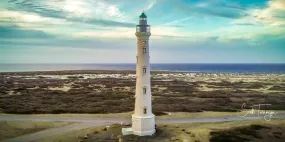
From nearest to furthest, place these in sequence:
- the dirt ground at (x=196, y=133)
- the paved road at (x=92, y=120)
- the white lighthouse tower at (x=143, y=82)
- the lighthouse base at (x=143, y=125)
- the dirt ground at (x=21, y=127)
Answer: the white lighthouse tower at (x=143, y=82)
the dirt ground at (x=196, y=133)
the lighthouse base at (x=143, y=125)
the dirt ground at (x=21, y=127)
the paved road at (x=92, y=120)

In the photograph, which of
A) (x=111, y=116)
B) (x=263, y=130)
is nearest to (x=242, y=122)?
(x=263, y=130)

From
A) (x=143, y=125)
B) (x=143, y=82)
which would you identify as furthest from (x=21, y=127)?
(x=143, y=82)

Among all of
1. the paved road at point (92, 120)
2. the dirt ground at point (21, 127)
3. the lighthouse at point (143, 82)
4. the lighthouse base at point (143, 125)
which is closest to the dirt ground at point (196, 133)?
the lighthouse base at point (143, 125)

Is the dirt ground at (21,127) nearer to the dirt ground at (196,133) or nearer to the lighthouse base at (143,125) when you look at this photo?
the dirt ground at (196,133)

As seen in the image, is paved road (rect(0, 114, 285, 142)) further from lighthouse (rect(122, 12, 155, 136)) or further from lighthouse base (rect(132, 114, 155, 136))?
lighthouse (rect(122, 12, 155, 136))

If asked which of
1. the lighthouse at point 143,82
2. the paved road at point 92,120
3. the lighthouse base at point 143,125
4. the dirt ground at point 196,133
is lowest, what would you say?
the dirt ground at point 196,133

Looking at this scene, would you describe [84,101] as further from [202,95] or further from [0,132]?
[202,95]

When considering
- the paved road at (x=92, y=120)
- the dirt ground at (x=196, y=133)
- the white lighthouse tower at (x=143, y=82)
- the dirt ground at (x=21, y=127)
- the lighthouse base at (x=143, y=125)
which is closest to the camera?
the white lighthouse tower at (x=143, y=82)
